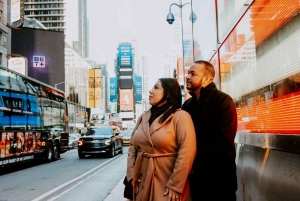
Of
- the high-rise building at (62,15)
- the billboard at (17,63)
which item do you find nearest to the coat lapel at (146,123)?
the billboard at (17,63)

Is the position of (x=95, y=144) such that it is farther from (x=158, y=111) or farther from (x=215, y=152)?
(x=215, y=152)

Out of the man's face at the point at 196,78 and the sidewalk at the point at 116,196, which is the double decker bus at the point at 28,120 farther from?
the man's face at the point at 196,78

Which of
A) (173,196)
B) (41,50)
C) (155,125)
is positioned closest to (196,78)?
(155,125)

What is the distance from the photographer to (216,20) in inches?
262

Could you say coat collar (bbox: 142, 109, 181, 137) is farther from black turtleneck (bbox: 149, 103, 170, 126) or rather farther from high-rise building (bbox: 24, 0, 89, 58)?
high-rise building (bbox: 24, 0, 89, 58)

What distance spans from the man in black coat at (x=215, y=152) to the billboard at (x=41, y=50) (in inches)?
2870

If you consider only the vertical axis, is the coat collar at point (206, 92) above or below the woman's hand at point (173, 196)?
above

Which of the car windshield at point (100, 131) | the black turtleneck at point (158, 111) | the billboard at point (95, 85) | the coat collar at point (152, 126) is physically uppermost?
the billboard at point (95, 85)

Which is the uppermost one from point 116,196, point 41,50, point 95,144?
point 41,50

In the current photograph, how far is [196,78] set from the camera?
3.35m

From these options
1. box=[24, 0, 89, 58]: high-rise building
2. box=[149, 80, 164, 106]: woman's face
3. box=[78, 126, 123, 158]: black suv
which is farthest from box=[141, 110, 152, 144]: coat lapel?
box=[24, 0, 89, 58]: high-rise building

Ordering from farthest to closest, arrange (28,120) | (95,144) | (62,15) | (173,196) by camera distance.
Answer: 1. (62,15)
2. (95,144)
3. (28,120)
4. (173,196)

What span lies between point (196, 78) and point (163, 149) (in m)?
0.80

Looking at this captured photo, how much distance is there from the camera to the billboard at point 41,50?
74125 mm
